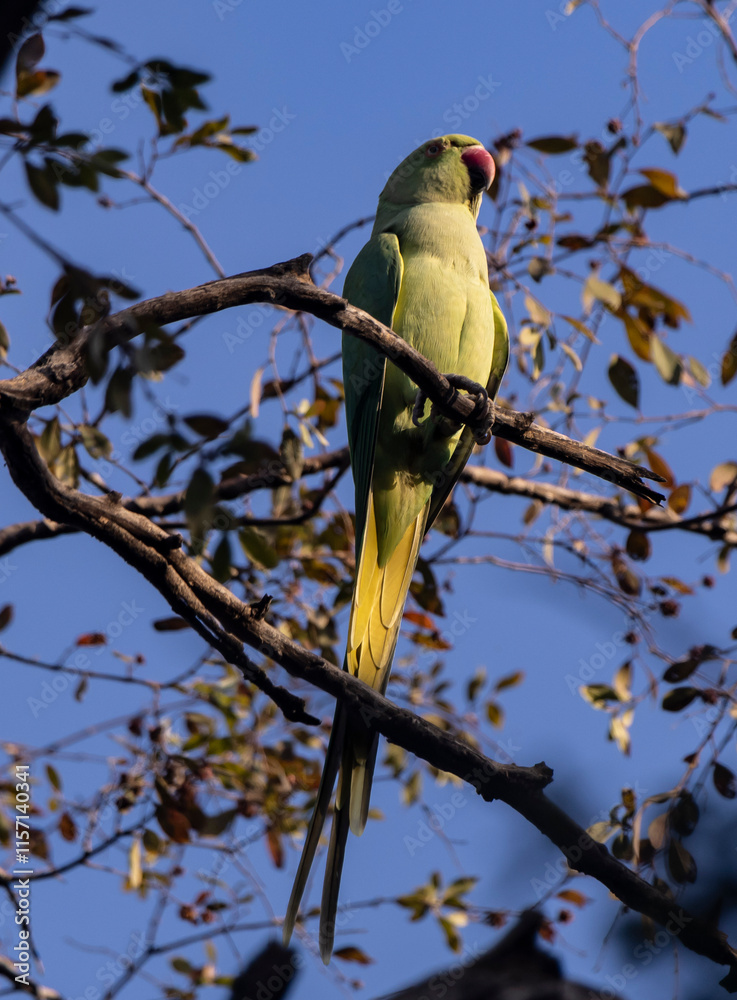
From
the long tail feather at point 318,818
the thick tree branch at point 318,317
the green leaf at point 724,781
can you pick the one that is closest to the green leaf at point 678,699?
the green leaf at point 724,781

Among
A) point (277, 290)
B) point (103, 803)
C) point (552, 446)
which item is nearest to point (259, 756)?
point (103, 803)

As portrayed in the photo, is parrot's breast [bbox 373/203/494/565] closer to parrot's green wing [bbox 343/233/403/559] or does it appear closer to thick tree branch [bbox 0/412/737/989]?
parrot's green wing [bbox 343/233/403/559]

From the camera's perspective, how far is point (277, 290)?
1.86 metres

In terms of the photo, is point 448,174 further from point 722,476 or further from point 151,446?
point 151,446

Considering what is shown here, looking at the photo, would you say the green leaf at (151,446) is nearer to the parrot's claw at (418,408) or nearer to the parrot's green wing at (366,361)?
the parrot's claw at (418,408)

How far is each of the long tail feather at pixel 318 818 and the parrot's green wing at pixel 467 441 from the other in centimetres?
108

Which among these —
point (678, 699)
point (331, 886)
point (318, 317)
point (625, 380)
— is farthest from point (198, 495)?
point (625, 380)

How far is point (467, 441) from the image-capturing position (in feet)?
9.81

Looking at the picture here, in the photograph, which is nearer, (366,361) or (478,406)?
(478,406)

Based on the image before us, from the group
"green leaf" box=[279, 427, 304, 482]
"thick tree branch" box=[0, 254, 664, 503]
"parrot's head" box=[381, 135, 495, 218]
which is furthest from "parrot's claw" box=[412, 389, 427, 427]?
"parrot's head" box=[381, 135, 495, 218]

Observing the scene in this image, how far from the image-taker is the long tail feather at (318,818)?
2.10m

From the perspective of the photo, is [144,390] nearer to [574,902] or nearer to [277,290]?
[277,290]

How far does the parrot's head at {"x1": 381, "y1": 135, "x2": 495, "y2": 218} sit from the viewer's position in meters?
3.47

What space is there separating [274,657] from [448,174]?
240cm
